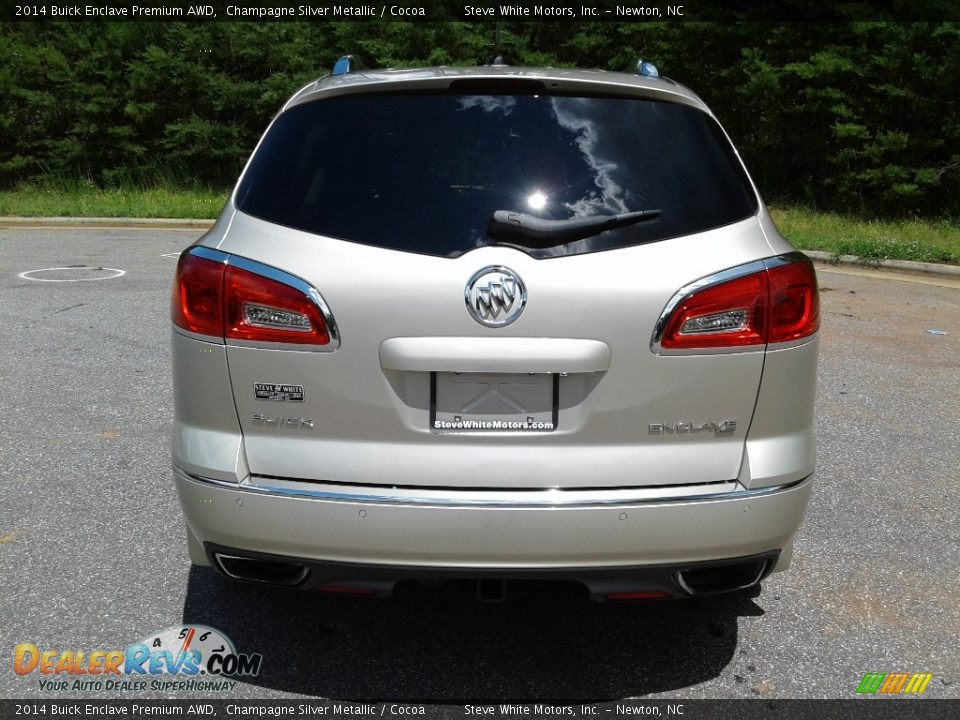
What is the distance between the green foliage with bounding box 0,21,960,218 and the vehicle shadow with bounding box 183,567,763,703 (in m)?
16.1

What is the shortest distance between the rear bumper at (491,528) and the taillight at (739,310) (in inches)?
15.6

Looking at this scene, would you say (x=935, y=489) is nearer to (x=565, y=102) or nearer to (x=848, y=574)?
(x=848, y=574)

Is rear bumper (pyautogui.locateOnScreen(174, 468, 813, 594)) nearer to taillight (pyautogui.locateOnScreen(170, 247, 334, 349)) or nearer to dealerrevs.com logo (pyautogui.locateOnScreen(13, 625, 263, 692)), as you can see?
taillight (pyautogui.locateOnScreen(170, 247, 334, 349))

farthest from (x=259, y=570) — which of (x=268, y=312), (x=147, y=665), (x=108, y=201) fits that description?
(x=108, y=201)

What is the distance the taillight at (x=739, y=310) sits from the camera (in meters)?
2.56

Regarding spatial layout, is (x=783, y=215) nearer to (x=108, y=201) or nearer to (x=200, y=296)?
(x=108, y=201)

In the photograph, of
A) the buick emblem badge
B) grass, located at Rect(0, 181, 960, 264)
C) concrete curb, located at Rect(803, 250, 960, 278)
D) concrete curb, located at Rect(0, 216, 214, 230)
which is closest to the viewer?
the buick emblem badge

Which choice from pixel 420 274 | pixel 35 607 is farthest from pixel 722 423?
pixel 35 607

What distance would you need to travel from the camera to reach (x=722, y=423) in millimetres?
2617

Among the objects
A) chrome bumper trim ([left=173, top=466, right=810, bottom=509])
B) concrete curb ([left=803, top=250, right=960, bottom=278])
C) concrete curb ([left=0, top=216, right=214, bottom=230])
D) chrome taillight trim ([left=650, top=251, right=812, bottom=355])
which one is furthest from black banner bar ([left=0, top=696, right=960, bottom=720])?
concrete curb ([left=0, top=216, right=214, bottom=230])

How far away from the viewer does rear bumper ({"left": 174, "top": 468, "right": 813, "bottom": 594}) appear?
251 centimetres

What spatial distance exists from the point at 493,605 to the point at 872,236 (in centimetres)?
1216

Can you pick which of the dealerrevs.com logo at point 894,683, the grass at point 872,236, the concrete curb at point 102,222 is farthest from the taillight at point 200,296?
the concrete curb at point 102,222

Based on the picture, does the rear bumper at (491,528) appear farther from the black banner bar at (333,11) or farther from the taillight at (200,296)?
the black banner bar at (333,11)
